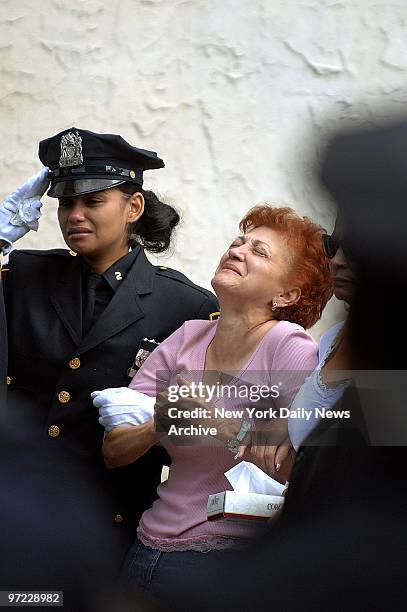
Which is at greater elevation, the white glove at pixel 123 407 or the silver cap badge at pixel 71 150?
the silver cap badge at pixel 71 150

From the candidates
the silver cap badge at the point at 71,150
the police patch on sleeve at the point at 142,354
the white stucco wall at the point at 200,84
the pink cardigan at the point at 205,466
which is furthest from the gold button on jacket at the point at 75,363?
the white stucco wall at the point at 200,84

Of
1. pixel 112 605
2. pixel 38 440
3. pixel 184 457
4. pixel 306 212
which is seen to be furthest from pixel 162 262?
pixel 112 605

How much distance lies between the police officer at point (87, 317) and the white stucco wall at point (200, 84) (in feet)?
2.80

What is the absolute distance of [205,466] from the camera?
2.14 metres

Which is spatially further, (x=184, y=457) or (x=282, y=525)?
(x=184, y=457)

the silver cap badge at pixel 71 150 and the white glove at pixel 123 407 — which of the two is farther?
the silver cap badge at pixel 71 150

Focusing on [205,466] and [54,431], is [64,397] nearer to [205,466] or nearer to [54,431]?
[54,431]

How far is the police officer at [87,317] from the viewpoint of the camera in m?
2.45

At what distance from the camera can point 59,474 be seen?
2.44 meters

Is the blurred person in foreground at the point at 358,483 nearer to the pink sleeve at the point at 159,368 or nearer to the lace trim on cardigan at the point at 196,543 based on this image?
the lace trim on cardigan at the point at 196,543

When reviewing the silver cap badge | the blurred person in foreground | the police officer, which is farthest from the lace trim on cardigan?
the silver cap badge

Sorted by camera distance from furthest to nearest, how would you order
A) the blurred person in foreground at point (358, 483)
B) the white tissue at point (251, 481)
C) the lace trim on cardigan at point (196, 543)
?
the lace trim on cardigan at point (196, 543), the white tissue at point (251, 481), the blurred person in foreground at point (358, 483)

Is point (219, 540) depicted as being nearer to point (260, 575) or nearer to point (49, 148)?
point (260, 575)

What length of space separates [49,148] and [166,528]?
3.43 feet
